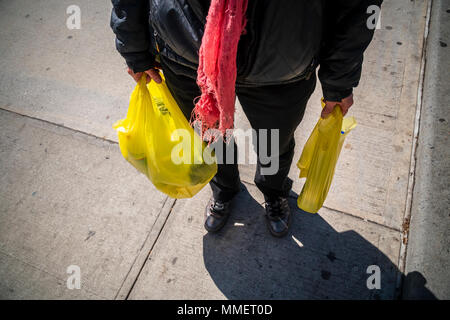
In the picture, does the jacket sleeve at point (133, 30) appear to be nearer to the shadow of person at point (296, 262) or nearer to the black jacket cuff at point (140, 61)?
the black jacket cuff at point (140, 61)

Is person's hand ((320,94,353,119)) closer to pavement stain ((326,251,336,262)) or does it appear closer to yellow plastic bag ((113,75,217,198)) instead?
yellow plastic bag ((113,75,217,198))

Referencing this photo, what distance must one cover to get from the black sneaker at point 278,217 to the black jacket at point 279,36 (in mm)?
852

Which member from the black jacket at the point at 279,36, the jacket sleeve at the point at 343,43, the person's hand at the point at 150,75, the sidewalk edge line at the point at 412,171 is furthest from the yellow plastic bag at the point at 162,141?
the sidewalk edge line at the point at 412,171

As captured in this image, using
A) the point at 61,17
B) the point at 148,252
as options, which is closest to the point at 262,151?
the point at 148,252

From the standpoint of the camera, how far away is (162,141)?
1463 mm

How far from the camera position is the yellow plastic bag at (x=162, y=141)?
4.76 ft

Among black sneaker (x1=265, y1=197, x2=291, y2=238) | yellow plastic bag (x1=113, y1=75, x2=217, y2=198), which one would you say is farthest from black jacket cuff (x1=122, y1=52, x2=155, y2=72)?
black sneaker (x1=265, y1=197, x2=291, y2=238)

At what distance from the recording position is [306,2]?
0.88 m

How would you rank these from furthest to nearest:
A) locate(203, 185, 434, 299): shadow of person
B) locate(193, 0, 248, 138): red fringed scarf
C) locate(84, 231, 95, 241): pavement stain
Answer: locate(84, 231, 95, 241): pavement stain < locate(203, 185, 434, 299): shadow of person < locate(193, 0, 248, 138): red fringed scarf

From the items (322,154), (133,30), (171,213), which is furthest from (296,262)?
(133,30)

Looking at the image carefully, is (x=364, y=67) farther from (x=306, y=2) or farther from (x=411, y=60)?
(x=306, y=2)

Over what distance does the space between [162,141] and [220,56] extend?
669 mm

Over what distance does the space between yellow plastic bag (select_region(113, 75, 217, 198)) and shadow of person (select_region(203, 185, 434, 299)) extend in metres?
0.59

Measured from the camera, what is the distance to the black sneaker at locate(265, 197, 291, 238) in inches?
71.2
